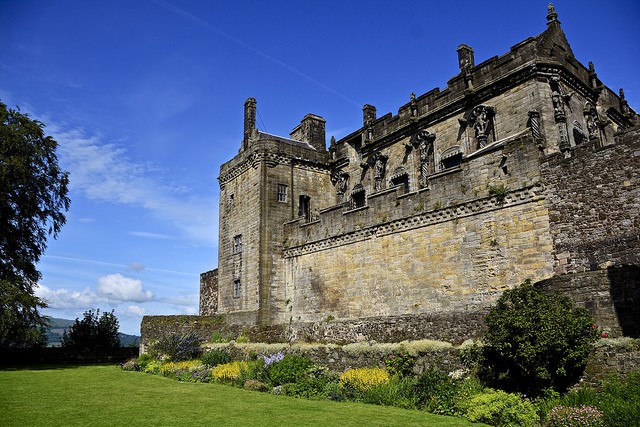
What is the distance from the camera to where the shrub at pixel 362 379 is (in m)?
14.6

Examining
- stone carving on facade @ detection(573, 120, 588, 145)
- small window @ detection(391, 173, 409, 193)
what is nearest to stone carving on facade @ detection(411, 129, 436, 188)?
small window @ detection(391, 173, 409, 193)

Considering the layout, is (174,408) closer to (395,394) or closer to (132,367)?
(395,394)

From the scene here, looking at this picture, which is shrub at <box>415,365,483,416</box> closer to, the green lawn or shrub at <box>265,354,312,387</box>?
the green lawn

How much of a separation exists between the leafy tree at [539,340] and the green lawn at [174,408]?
215 cm

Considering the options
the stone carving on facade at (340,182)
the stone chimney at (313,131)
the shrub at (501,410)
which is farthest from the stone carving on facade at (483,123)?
the shrub at (501,410)

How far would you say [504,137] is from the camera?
2120 centimetres

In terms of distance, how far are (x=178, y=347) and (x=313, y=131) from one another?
15586 mm

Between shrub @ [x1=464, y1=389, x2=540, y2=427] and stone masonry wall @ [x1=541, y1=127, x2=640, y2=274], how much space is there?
559cm

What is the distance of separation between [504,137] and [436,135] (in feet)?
13.0

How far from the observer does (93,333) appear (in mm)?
35938

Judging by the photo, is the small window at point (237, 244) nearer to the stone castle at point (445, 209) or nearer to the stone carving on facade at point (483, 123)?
the stone castle at point (445, 209)

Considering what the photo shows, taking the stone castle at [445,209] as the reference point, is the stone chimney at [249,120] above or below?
above

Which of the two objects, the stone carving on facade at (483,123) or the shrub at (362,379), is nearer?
the shrub at (362,379)

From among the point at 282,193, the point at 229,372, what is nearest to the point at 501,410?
the point at 229,372
